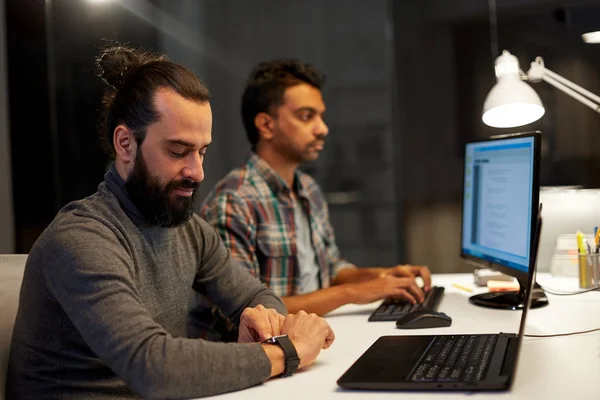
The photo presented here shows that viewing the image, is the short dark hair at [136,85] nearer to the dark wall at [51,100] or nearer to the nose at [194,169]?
the nose at [194,169]

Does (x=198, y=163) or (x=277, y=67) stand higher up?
(x=277, y=67)

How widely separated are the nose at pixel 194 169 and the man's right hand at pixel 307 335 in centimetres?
37

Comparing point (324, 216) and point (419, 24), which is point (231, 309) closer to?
point (324, 216)

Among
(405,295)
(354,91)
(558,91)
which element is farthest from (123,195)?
(354,91)

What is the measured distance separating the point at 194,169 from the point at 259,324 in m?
0.37

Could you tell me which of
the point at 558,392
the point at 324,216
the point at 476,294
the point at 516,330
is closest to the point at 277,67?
the point at 324,216

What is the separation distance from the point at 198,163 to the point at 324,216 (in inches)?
45.9

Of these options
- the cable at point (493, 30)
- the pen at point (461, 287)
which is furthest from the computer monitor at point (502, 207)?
the cable at point (493, 30)

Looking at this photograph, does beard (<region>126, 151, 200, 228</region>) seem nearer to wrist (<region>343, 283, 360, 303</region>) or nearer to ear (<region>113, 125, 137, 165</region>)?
ear (<region>113, 125, 137, 165</region>)

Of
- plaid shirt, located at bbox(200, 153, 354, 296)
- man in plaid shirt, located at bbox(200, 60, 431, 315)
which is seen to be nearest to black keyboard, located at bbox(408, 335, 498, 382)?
man in plaid shirt, located at bbox(200, 60, 431, 315)

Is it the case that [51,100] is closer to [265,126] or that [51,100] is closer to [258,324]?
[265,126]

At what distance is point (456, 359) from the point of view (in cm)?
119

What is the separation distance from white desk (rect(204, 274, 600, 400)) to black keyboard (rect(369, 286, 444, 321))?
1.1 inches

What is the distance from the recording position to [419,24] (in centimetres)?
333
